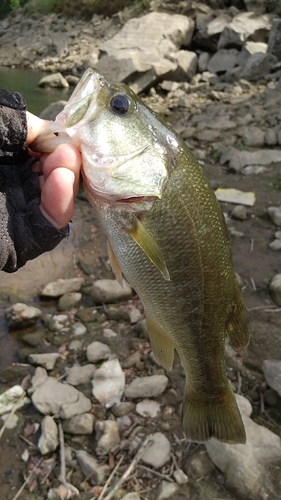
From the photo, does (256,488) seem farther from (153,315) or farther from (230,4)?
(230,4)

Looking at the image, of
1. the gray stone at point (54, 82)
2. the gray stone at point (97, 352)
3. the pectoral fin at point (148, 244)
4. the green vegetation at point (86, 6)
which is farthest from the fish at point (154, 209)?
the green vegetation at point (86, 6)

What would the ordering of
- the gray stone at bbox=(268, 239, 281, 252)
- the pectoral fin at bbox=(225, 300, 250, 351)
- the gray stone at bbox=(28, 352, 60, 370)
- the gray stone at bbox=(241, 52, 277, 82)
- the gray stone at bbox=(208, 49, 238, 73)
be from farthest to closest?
the gray stone at bbox=(208, 49, 238, 73), the gray stone at bbox=(241, 52, 277, 82), the gray stone at bbox=(268, 239, 281, 252), the gray stone at bbox=(28, 352, 60, 370), the pectoral fin at bbox=(225, 300, 250, 351)

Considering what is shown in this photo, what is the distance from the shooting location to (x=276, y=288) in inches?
182

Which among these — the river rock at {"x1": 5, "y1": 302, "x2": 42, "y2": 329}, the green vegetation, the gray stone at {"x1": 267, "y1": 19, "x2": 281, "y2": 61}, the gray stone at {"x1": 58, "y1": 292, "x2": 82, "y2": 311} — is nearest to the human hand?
the river rock at {"x1": 5, "y1": 302, "x2": 42, "y2": 329}

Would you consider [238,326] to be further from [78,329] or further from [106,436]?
[78,329]

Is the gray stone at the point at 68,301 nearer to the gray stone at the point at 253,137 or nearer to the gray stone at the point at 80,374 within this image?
the gray stone at the point at 80,374

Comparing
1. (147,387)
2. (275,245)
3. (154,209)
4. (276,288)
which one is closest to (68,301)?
(147,387)

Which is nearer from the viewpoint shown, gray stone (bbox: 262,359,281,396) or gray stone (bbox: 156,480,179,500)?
gray stone (bbox: 156,480,179,500)

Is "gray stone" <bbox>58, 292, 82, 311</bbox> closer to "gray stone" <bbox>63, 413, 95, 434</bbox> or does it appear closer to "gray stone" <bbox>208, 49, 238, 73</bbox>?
"gray stone" <bbox>63, 413, 95, 434</bbox>

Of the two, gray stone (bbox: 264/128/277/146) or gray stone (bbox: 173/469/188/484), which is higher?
gray stone (bbox: 173/469/188/484)

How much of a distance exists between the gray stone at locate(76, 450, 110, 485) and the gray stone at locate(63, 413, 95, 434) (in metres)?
0.18

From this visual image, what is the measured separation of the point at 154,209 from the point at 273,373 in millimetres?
2163

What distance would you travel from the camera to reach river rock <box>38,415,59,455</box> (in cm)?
335

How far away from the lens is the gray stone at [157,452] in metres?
3.19
